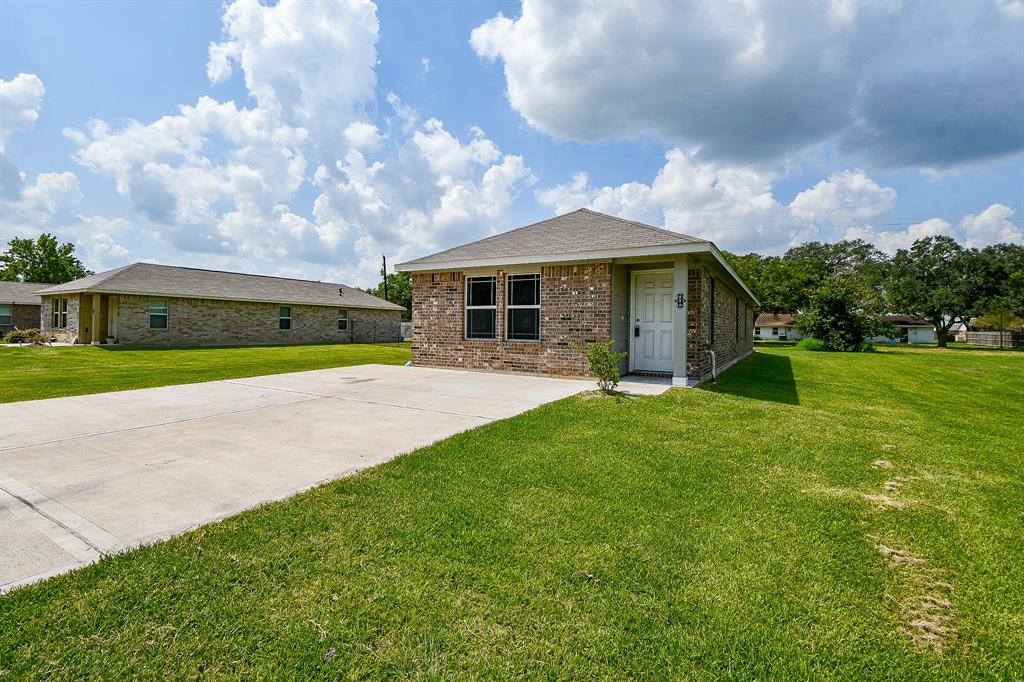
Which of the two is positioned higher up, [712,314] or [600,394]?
[712,314]

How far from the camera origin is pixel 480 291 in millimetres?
11484

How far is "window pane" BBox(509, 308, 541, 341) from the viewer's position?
34.9ft

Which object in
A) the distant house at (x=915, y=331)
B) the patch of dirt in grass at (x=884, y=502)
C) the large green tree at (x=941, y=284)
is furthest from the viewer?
the distant house at (x=915, y=331)

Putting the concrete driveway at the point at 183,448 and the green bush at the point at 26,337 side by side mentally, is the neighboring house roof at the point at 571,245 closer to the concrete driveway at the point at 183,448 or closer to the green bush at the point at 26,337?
the concrete driveway at the point at 183,448

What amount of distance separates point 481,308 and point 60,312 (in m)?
26.5

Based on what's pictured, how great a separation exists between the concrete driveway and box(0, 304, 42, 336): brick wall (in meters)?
30.0

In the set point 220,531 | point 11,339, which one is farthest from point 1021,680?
point 11,339

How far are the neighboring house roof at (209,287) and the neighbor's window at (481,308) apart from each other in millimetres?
18135

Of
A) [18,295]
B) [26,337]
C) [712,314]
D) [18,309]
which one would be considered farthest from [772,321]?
[18,295]

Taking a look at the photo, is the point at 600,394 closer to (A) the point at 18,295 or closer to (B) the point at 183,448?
(B) the point at 183,448

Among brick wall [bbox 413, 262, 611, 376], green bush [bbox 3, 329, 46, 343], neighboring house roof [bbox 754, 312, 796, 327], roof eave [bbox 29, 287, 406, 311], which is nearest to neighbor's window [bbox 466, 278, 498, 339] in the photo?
brick wall [bbox 413, 262, 611, 376]

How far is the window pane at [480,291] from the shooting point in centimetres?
1130

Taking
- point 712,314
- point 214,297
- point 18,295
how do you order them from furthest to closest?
point 18,295 < point 214,297 < point 712,314

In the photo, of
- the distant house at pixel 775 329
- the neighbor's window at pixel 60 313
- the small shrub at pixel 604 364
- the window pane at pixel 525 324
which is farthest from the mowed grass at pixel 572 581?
the distant house at pixel 775 329
